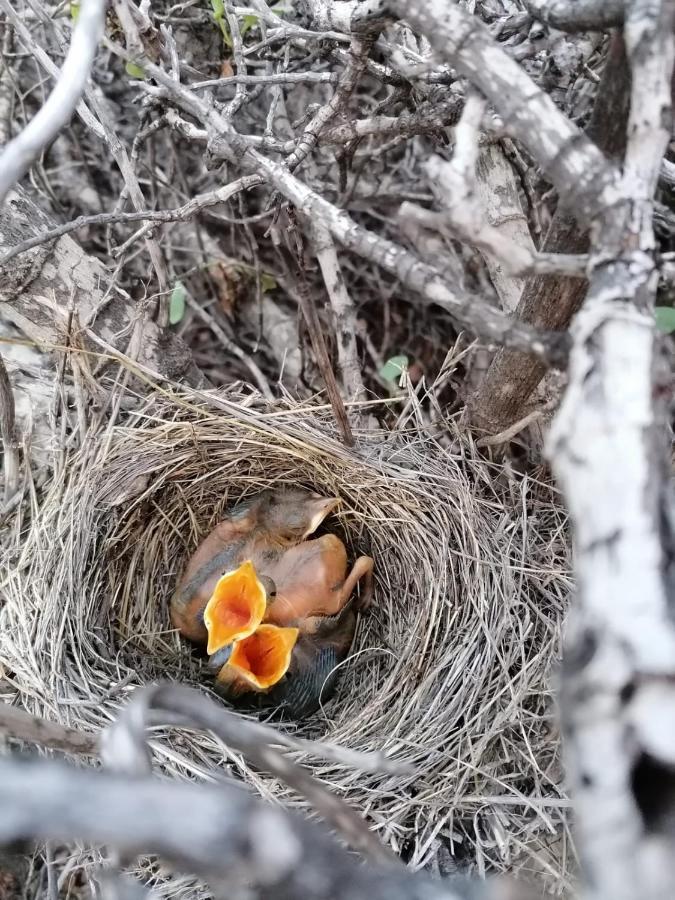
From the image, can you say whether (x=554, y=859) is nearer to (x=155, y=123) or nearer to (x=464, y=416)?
(x=464, y=416)

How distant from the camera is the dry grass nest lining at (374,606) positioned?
1.15 metres

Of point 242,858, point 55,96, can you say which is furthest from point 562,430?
point 55,96

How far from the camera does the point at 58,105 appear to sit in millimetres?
749

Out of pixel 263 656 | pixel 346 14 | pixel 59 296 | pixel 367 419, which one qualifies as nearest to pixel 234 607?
pixel 263 656

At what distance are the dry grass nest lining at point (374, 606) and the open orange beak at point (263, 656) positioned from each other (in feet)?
0.46

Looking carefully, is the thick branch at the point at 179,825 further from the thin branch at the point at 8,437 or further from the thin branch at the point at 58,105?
the thin branch at the point at 8,437

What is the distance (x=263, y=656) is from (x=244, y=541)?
0.30 m

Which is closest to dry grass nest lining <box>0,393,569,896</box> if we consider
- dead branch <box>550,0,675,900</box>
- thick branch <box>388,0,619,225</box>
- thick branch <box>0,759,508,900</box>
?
dead branch <box>550,0,675,900</box>

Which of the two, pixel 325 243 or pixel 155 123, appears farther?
pixel 325 243

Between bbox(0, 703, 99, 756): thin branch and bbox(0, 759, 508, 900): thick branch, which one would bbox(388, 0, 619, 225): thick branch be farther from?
bbox(0, 703, 99, 756): thin branch

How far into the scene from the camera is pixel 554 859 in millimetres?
1061

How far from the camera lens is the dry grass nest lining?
1.15 m

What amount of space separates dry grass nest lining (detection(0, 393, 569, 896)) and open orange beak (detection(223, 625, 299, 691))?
0.14 meters

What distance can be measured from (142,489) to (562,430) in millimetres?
1043
